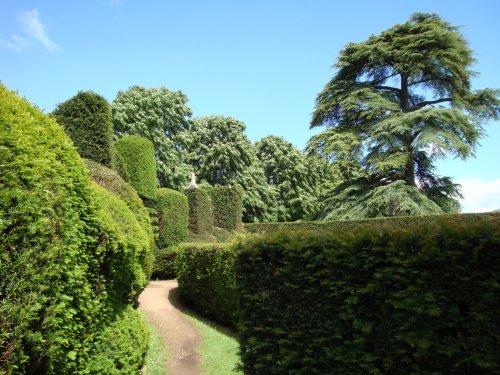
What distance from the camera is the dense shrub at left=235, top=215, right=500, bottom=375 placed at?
3.89 m

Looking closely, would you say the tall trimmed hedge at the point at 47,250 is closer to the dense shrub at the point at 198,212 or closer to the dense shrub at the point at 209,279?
the dense shrub at the point at 209,279

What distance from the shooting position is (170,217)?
654 inches

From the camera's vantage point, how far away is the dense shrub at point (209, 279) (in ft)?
36.7

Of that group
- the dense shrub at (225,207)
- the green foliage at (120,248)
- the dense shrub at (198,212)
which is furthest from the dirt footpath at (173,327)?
the dense shrub at (225,207)

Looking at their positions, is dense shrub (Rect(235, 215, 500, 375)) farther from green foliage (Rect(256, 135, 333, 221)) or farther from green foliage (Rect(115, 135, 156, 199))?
green foliage (Rect(256, 135, 333, 221))

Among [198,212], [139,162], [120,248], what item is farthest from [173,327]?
[198,212]

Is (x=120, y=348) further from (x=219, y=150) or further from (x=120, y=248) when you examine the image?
(x=219, y=150)

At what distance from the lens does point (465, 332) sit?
12.9 ft

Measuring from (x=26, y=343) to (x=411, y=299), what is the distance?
371 cm

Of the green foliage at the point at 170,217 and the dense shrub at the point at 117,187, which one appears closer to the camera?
the dense shrub at the point at 117,187

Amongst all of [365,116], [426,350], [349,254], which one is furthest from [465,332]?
[365,116]

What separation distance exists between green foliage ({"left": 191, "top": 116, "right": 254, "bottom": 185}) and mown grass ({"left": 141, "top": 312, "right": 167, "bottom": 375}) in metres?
27.4

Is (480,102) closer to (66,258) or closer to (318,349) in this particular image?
(318,349)

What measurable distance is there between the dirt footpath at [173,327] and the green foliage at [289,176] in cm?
2618
